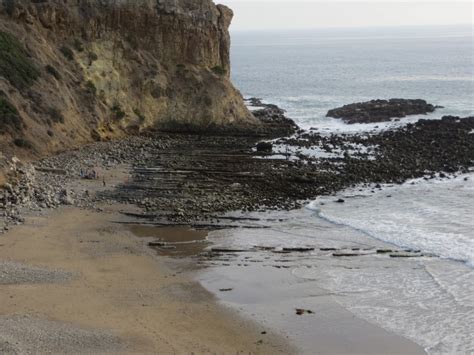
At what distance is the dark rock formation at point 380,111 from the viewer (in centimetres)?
5281

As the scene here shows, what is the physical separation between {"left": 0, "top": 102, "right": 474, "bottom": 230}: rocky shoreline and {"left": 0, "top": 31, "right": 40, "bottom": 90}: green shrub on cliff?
210 inches

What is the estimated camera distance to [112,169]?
102ft

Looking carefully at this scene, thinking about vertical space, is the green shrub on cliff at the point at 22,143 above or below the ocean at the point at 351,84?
below

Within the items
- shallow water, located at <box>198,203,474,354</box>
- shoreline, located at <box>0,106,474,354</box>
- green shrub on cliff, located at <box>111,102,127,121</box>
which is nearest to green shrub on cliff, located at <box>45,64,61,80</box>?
green shrub on cliff, located at <box>111,102,127,121</box>

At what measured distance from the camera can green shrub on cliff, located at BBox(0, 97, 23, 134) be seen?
3017 cm

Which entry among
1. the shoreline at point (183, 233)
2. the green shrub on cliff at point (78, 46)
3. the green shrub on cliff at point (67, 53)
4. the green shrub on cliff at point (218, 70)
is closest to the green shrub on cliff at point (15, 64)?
the green shrub on cliff at point (67, 53)

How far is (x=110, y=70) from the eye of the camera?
41.2 meters

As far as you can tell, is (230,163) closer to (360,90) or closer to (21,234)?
(21,234)

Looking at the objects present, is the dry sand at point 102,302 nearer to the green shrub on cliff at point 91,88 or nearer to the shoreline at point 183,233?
the shoreline at point 183,233

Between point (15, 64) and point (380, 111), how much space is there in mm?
33150

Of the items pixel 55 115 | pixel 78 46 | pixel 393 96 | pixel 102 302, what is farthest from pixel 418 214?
pixel 393 96

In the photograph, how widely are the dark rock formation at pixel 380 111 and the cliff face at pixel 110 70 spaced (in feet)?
38.3

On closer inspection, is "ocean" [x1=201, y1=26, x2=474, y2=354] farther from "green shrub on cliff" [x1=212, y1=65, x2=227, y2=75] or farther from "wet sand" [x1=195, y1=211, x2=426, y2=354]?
"green shrub on cliff" [x1=212, y1=65, x2=227, y2=75]

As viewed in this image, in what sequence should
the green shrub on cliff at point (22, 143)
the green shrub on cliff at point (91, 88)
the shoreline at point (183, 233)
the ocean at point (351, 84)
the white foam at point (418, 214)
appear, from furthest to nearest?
the ocean at point (351, 84) < the green shrub on cliff at point (91, 88) < the green shrub on cliff at point (22, 143) < the white foam at point (418, 214) < the shoreline at point (183, 233)
